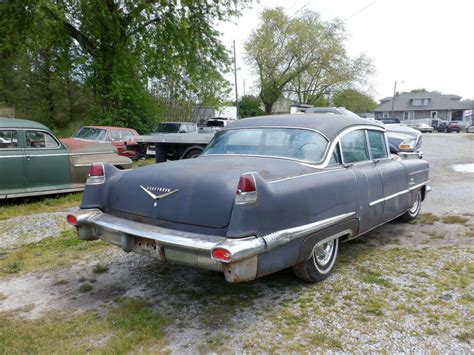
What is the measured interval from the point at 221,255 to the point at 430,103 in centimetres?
6271

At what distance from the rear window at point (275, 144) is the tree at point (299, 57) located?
36783 mm

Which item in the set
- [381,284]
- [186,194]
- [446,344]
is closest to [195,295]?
[186,194]

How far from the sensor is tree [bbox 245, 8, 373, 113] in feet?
128

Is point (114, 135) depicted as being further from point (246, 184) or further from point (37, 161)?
point (246, 184)

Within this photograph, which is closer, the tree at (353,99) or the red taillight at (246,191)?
the red taillight at (246,191)

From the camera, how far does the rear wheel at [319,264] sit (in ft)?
11.6

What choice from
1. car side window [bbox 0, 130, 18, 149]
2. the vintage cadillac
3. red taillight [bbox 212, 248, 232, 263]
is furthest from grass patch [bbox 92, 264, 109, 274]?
car side window [bbox 0, 130, 18, 149]

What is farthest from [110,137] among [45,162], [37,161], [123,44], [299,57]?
[299,57]

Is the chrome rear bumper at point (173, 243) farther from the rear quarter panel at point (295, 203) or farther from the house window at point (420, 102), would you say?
the house window at point (420, 102)

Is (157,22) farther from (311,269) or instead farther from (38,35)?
(311,269)

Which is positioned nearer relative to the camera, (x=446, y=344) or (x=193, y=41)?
(x=446, y=344)

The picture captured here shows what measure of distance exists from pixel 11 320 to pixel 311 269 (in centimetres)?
262

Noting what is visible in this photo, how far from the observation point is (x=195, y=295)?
3.52m

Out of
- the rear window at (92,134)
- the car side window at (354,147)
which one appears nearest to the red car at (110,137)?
the rear window at (92,134)
